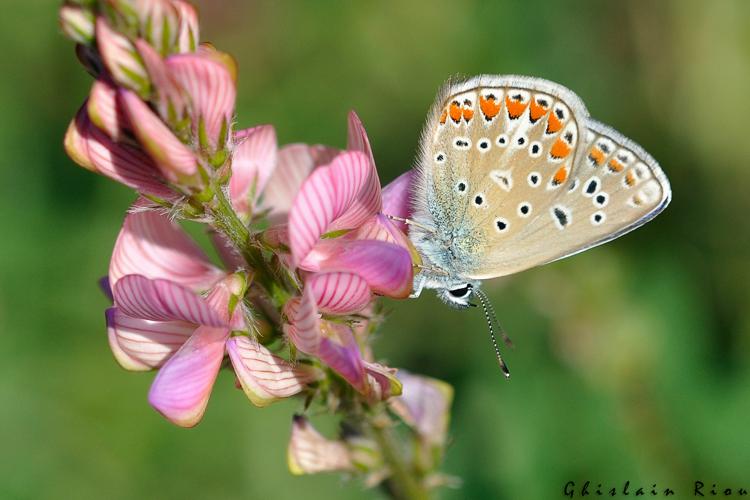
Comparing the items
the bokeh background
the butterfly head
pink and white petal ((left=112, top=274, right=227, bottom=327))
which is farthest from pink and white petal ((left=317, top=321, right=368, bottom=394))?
the bokeh background

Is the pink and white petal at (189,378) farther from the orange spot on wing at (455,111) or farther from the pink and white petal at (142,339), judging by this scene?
the orange spot on wing at (455,111)

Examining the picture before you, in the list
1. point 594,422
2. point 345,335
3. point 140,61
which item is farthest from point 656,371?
point 140,61

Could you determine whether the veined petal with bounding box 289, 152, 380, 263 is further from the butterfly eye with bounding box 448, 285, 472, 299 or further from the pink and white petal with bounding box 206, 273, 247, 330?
the butterfly eye with bounding box 448, 285, 472, 299

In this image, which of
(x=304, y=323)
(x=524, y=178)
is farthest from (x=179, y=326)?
(x=524, y=178)

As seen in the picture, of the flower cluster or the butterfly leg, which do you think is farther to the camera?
the butterfly leg

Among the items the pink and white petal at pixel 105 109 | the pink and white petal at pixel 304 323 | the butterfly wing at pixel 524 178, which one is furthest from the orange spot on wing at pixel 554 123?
the pink and white petal at pixel 105 109

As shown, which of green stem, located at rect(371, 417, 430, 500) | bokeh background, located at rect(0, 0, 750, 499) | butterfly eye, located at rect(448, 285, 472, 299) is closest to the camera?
butterfly eye, located at rect(448, 285, 472, 299)
